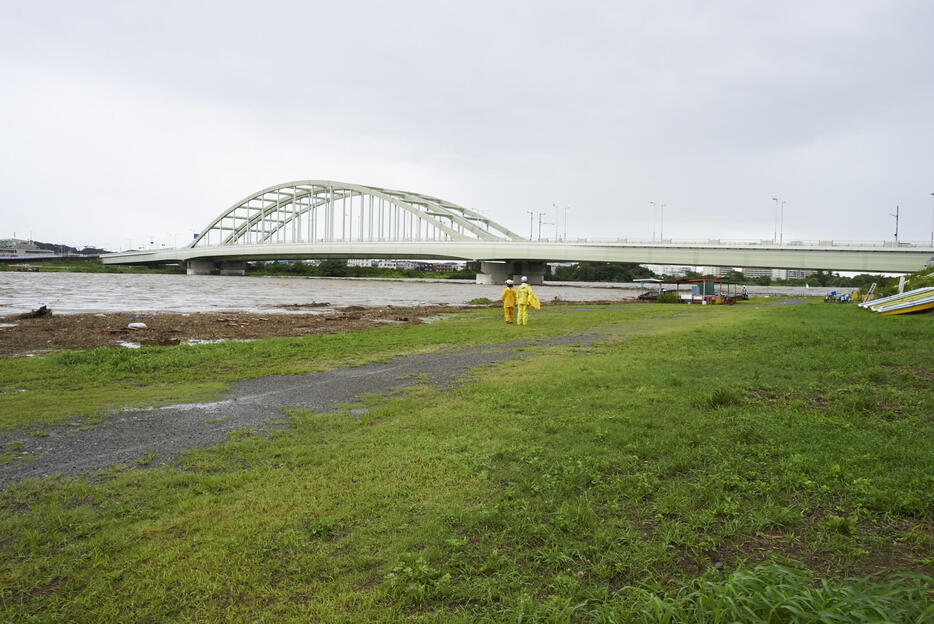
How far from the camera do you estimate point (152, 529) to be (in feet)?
11.4

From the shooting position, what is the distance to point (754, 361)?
30.8 ft

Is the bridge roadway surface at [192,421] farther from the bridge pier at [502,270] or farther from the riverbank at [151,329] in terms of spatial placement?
the bridge pier at [502,270]

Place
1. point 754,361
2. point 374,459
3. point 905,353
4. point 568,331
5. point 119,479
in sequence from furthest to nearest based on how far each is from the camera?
point 568,331 < point 905,353 < point 754,361 < point 374,459 < point 119,479

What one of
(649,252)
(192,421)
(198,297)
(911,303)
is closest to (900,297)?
(911,303)

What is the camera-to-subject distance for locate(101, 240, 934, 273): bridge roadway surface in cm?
5219

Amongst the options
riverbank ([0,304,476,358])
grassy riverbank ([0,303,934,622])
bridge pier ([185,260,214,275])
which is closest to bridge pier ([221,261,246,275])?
bridge pier ([185,260,214,275])

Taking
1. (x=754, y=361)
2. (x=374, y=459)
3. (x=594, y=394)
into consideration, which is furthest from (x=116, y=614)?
(x=754, y=361)

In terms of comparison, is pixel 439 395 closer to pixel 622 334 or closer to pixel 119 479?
pixel 119 479

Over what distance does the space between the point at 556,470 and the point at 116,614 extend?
9.54ft

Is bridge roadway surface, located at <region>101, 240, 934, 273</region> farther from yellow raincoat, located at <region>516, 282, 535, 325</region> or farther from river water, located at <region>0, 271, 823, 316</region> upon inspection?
yellow raincoat, located at <region>516, 282, 535, 325</region>

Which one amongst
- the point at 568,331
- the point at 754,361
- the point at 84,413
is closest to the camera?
the point at 84,413

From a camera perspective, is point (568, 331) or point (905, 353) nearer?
point (905, 353)

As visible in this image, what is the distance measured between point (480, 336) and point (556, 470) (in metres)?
10.3

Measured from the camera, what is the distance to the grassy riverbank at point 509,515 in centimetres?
272
